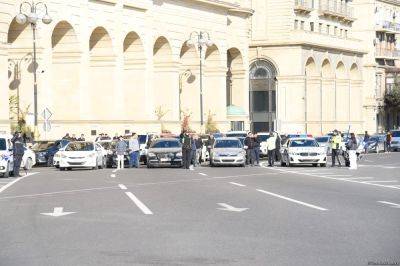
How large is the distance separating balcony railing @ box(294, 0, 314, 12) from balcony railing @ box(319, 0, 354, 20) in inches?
114

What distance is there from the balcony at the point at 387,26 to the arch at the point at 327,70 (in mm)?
14057

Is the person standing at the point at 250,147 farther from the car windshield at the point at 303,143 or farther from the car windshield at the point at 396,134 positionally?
the car windshield at the point at 396,134

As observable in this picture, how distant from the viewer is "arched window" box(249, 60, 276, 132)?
4077 inches

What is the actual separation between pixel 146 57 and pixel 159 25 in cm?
341

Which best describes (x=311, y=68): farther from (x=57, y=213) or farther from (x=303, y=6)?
(x=57, y=213)

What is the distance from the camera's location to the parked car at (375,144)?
79.1 meters

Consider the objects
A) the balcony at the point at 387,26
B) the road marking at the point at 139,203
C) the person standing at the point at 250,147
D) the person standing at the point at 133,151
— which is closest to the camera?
the road marking at the point at 139,203

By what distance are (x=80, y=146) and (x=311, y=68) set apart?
62.4m

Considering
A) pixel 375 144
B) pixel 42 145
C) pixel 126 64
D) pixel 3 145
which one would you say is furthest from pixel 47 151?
pixel 375 144

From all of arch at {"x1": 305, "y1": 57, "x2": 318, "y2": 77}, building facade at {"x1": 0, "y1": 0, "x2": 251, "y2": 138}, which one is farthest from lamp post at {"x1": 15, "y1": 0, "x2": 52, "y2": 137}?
arch at {"x1": 305, "y1": 57, "x2": 318, "y2": 77}

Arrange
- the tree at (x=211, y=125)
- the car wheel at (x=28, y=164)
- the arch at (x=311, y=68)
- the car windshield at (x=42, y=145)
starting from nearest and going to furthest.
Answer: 1. the car wheel at (x=28, y=164)
2. the car windshield at (x=42, y=145)
3. the tree at (x=211, y=125)
4. the arch at (x=311, y=68)

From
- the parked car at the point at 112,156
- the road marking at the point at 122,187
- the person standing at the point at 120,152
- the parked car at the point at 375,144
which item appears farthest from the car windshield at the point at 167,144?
the parked car at the point at 375,144

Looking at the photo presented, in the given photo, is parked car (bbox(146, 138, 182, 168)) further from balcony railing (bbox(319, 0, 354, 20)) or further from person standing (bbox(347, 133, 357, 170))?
balcony railing (bbox(319, 0, 354, 20))

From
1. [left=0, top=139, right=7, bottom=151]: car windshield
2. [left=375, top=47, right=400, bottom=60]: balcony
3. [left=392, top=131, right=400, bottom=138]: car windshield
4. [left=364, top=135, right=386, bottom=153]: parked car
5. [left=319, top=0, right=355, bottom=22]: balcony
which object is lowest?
[left=364, top=135, right=386, bottom=153]: parked car
